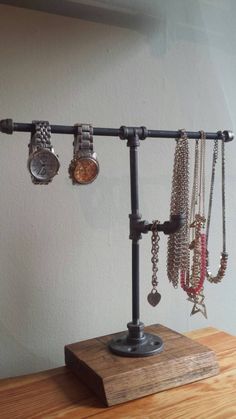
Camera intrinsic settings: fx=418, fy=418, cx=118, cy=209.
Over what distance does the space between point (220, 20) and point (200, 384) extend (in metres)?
0.82

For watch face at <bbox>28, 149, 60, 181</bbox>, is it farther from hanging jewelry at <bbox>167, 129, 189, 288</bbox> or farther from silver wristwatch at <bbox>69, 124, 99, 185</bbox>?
hanging jewelry at <bbox>167, 129, 189, 288</bbox>

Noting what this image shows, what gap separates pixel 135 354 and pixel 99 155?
39 centimetres

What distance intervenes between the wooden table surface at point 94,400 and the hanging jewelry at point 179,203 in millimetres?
189

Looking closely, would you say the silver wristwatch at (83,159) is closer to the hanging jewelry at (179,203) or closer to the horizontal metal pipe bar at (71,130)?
the horizontal metal pipe bar at (71,130)

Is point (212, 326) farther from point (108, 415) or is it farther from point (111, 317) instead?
point (108, 415)

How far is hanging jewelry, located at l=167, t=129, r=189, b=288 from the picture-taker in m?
0.74

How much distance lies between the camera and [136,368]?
25.3 inches

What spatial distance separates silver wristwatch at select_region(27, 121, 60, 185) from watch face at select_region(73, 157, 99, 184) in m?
0.03

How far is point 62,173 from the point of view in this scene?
81cm

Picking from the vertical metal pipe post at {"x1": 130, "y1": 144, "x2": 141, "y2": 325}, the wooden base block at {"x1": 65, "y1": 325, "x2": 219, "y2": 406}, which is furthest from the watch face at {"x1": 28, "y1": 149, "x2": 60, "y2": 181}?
the wooden base block at {"x1": 65, "y1": 325, "x2": 219, "y2": 406}

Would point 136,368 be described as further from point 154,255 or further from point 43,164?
point 43,164

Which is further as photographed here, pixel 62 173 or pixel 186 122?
pixel 186 122

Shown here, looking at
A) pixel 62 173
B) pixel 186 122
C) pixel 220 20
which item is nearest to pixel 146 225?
pixel 62 173

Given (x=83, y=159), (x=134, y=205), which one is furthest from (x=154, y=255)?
(x=83, y=159)
